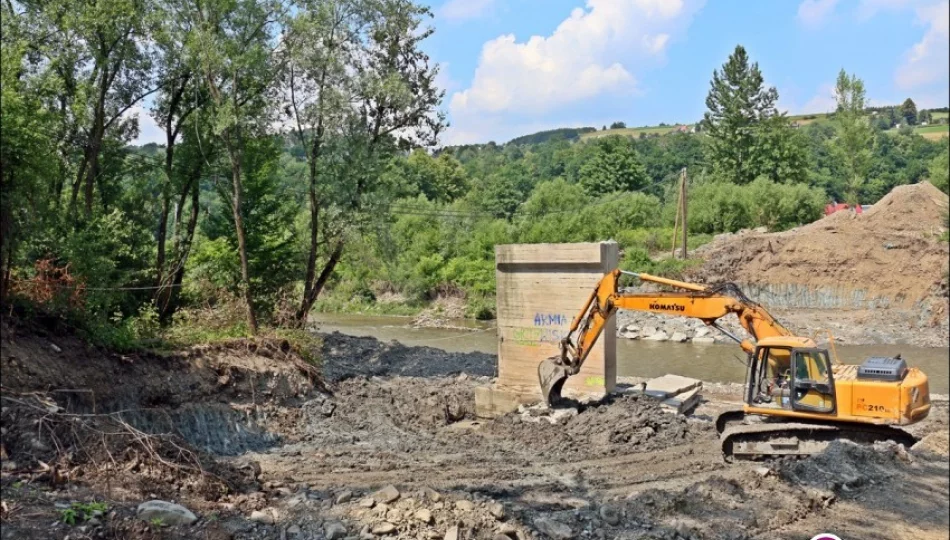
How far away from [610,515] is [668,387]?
8538mm

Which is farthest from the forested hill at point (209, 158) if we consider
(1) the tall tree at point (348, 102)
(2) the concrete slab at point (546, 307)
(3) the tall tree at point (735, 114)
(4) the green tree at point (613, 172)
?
(4) the green tree at point (613, 172)

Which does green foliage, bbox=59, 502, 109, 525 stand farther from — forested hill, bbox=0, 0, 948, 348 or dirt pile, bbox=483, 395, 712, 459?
dirt pile, bbox=483, 395, 712, 459

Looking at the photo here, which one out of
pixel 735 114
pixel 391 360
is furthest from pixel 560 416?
pixel 735 114

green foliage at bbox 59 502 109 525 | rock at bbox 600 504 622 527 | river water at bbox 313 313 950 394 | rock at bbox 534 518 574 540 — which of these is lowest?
river water at bbox 313 313 950 394

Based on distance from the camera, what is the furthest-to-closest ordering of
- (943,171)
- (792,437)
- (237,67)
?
1. (237,67)
2. (792,437)
3. (943,171)

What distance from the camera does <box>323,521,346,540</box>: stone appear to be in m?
7.41

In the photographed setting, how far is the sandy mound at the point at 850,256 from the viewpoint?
80.3ft

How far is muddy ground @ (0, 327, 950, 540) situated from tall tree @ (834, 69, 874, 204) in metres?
11.9

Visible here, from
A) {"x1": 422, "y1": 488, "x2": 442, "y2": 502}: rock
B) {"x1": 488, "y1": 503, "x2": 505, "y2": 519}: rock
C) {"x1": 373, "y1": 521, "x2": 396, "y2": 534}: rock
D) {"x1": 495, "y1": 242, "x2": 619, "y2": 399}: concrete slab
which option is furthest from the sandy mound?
{"x1": 373, "y1": 521, "x2": 396, "y2": 534}: rock

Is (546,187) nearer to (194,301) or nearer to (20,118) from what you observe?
(194,301)

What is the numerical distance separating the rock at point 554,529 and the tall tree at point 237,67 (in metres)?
11.5

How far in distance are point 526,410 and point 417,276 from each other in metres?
29.0

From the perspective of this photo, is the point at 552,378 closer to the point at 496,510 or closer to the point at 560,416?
the point at 560,416

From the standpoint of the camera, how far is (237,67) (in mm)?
18047
